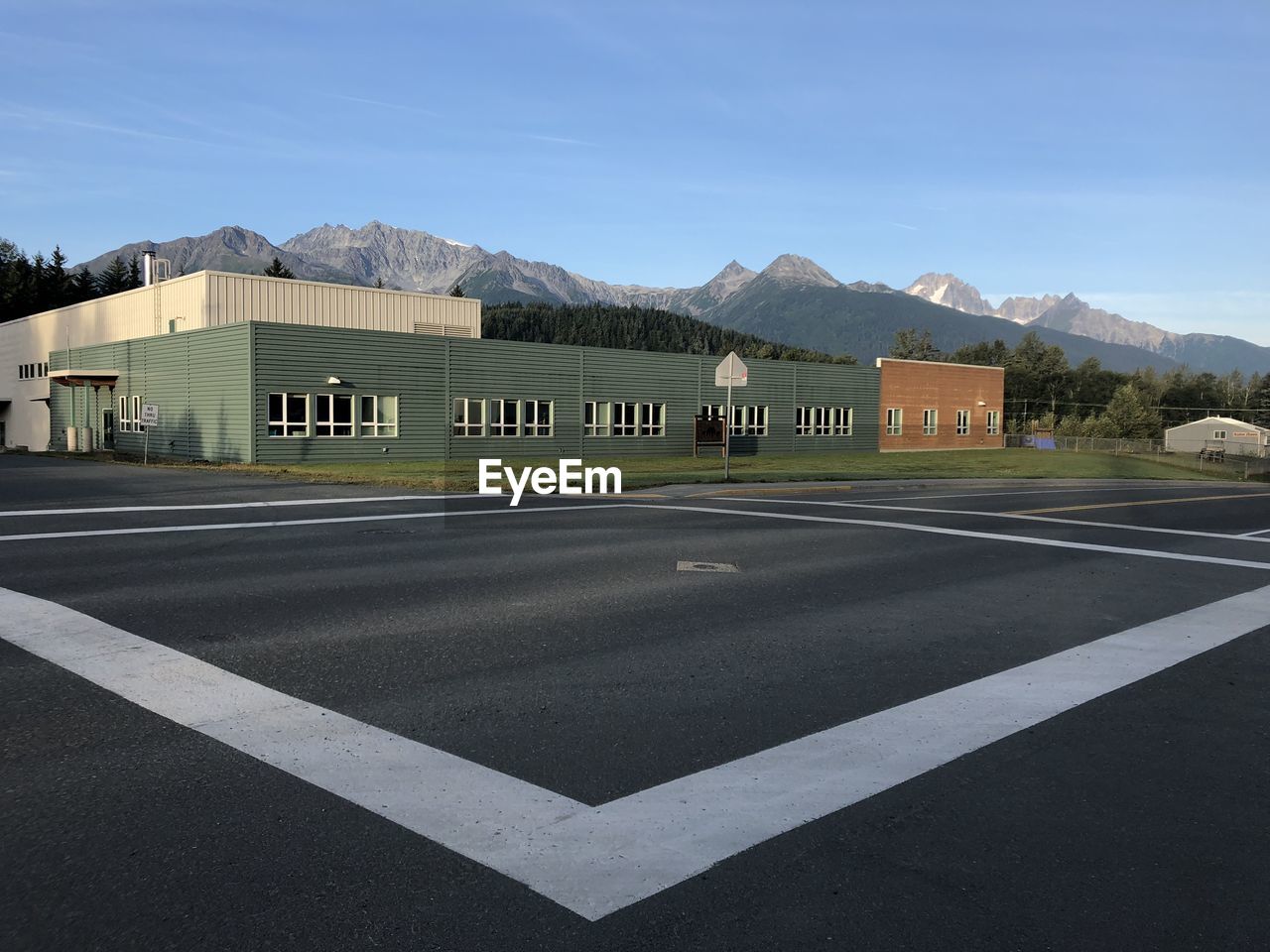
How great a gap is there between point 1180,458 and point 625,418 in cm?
4227

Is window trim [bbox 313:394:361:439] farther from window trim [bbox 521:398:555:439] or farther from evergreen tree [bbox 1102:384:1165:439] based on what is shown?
evergreen tree [bbox 1102:384:1165:439]

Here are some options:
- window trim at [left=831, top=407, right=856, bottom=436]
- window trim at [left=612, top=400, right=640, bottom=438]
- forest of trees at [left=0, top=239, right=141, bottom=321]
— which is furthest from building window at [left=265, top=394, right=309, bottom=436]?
forest of trees at [left=0, top=239, right=141, bottom=321]

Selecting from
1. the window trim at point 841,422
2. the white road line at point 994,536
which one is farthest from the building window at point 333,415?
the window trim at point 841,422

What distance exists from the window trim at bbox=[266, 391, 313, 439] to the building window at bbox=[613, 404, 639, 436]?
15.0 meters

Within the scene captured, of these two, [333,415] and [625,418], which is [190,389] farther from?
[625,418]

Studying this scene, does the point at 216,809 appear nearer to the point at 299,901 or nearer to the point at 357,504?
the point at 299,901

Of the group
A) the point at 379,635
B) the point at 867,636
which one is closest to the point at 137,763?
the point at 379,635

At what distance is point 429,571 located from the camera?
9.47 meters

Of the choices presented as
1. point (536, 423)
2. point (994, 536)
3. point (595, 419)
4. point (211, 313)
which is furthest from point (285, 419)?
point (994, 536)

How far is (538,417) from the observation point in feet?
137

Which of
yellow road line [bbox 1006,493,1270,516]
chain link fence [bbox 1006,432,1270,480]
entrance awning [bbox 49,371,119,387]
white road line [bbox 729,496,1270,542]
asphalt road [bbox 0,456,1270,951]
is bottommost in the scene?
chain link fence [bbox 1006,432,1270,480]

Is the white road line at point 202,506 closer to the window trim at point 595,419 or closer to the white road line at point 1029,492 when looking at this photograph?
the white road line at point 1029,492

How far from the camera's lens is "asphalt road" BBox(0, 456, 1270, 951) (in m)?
3.02

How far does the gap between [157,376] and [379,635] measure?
38.4m
